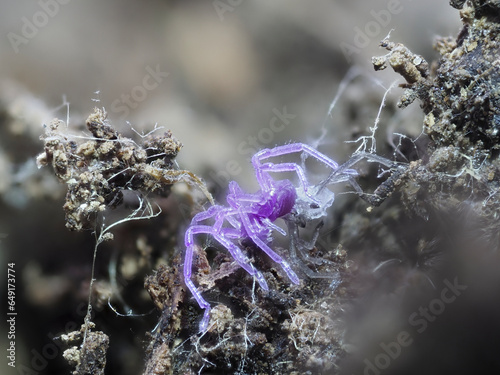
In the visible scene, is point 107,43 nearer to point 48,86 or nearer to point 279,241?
point 48,86

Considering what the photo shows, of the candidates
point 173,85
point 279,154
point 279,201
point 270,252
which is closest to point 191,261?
point 270,252

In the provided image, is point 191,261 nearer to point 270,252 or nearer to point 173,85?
point 270,252

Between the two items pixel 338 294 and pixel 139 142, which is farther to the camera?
pixel 139 142

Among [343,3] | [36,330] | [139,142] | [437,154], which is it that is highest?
[343,3]

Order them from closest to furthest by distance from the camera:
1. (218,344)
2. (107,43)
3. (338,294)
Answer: (218,344), (338,294), (107,43)

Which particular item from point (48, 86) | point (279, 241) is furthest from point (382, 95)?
point (48, 86)

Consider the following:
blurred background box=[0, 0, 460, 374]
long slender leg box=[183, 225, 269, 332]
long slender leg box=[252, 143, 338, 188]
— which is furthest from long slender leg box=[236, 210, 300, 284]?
blurred background box=[0, 0, 460, 374]

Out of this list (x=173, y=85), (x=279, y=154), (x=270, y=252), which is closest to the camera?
(x=270, y=252)

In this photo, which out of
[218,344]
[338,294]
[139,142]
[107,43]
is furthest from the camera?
[107,43]

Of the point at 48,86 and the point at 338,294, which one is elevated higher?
the point at 48,86
